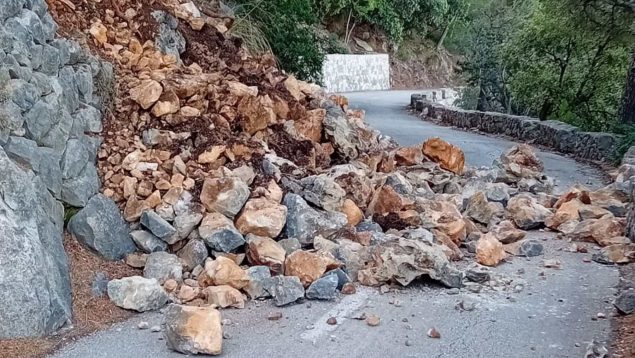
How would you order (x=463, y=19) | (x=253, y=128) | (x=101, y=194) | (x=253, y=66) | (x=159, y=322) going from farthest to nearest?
(x=463, y=19), (x=253, y=66), (x=253, y=128), (x=101, y=194), (x=159, y=322)

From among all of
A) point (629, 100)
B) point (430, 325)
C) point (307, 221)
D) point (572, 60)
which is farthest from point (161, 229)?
point (572, 60)

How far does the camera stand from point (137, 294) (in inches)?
186

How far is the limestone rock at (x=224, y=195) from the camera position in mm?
5762

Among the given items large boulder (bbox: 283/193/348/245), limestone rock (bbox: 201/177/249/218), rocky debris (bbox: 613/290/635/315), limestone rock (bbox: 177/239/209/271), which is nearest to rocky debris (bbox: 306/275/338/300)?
large boulder (bbox: 283/193/348/245)

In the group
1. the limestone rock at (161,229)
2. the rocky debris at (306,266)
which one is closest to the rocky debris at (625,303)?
the rocky debris at (306,266)

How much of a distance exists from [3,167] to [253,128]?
305 cm

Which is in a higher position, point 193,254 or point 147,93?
point 147,93

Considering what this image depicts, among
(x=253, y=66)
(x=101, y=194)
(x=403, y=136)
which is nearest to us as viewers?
(x=101, y=194)

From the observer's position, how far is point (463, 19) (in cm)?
3703

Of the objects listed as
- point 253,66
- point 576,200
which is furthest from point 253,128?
point 576,200

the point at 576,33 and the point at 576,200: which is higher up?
the point at 576,33

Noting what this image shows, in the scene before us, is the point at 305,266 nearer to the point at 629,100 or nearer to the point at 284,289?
the point at 284,289

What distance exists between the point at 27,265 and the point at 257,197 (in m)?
2.23

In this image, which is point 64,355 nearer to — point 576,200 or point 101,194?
point 101,194
